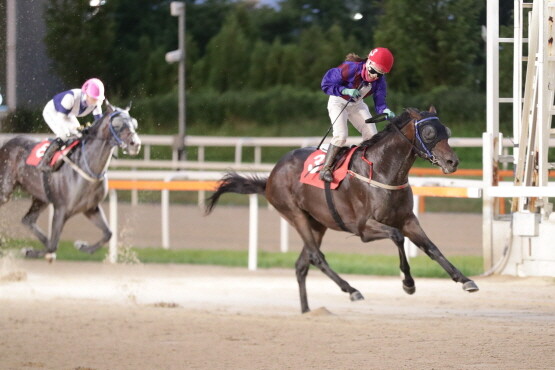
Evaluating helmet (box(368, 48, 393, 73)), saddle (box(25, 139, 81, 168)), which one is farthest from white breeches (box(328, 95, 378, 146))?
saddle (box(25, 139, 81, 168))

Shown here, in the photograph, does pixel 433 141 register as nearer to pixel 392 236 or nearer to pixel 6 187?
pixel 392 236

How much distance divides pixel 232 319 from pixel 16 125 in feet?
6.46

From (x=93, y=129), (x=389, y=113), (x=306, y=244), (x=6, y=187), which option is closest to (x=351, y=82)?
(x=389, y=113)

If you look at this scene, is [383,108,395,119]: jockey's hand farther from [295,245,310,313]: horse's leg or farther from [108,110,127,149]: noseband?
[108,110,127,149]: noseband

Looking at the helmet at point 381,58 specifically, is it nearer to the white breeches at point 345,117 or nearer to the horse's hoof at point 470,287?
the white breeches at point 345,117

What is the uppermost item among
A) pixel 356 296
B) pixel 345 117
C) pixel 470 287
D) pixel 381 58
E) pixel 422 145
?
pixel 381 58

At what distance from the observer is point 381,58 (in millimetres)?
5711

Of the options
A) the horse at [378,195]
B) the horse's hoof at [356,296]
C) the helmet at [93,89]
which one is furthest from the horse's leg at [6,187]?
the horse's hoof at [356,296]

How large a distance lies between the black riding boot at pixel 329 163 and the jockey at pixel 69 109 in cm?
121

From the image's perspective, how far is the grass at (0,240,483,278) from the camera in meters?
8.58

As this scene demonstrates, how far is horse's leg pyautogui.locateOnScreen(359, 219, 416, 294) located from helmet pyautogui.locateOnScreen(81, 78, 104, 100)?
152 centimetres

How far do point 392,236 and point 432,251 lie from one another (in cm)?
21

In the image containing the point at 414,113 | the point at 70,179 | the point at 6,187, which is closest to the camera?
the point at 414,113

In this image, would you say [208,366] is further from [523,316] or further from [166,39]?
[166,39]
